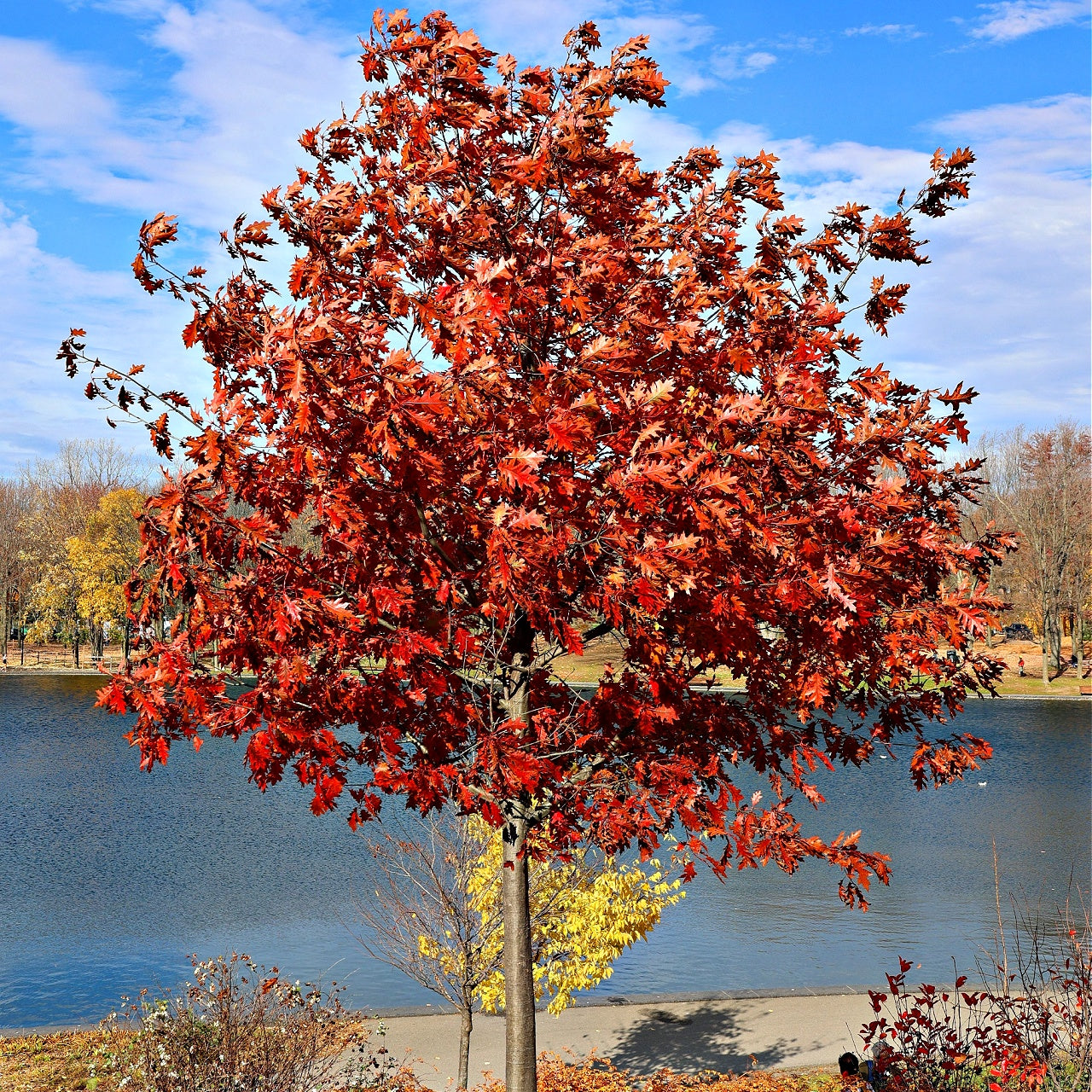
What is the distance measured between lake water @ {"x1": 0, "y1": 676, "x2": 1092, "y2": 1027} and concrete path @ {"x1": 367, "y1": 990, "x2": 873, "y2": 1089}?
9.00 feet

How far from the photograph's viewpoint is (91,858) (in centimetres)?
2062

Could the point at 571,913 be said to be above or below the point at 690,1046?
above

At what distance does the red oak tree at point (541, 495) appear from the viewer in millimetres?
4715

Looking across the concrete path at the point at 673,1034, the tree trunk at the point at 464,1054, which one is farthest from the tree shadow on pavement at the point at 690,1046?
the tree trunk at the point at 464,1054

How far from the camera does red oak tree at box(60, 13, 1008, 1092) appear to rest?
4715 mm

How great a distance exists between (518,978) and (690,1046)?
407cm

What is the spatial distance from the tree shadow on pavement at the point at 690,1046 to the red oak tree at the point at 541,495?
3269 millimetres

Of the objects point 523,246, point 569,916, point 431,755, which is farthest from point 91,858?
point 523,246

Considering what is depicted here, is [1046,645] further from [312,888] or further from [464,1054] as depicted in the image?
[464,1054]

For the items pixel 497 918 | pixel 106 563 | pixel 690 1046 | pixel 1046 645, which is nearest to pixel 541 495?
pixel 497 918

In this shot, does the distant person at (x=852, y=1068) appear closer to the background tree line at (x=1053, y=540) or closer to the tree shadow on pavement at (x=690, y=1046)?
the tree shadow on pavement at (x=690, y=1046)

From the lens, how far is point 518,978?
6.67 meters

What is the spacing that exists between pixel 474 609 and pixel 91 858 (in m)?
18.2

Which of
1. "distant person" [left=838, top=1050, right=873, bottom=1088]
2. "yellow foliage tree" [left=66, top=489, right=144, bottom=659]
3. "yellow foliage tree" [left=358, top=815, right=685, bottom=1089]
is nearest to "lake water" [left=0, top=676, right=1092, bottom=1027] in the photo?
"yellow foliage tree" [left=358, top=815, right=685, bottom=1089]
